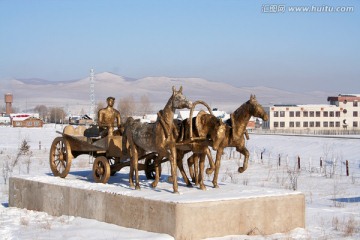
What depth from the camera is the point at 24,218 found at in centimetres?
1339

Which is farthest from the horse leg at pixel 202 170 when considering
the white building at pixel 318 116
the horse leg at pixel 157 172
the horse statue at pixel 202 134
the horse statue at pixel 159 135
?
the white building at pixel 318 116

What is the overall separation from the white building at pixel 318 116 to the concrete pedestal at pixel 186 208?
2959 inches

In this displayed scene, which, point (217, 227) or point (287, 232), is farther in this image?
point (287, 232)

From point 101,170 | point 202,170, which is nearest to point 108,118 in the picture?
point 101,170

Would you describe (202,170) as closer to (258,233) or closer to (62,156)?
(258,233)

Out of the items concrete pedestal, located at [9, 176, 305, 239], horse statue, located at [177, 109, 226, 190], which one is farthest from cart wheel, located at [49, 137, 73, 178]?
horse statue, located at [177, 109, 226, 190]

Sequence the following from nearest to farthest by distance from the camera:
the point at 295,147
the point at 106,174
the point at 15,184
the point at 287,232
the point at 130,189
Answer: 1. the point at 287,232
2. the point at 130,189
3. the point at 106,174
4. the point at 15,184
5. the point at 295,147

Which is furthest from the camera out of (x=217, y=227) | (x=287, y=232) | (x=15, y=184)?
(x=15, y=184)

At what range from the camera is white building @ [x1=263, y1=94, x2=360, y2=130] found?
87.4 meters

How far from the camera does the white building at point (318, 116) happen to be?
87375 millimetres

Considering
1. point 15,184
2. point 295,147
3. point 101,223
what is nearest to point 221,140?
point 101,223

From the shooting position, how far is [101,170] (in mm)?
14133

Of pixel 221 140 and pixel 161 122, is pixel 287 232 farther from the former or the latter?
pixel 161 122

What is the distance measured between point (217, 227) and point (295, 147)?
1462 inches
